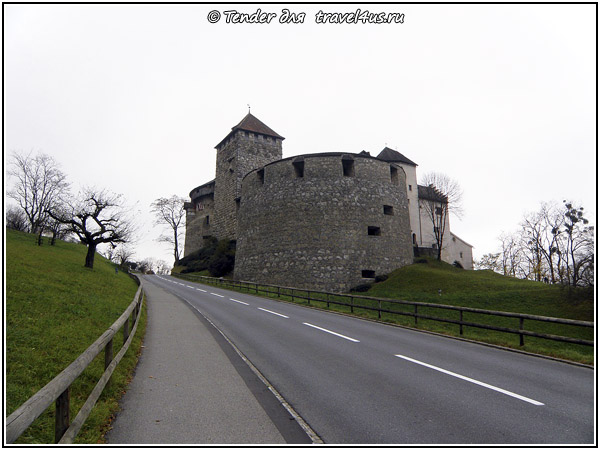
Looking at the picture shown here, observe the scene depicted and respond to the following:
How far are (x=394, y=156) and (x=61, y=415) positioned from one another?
41361 millimetres

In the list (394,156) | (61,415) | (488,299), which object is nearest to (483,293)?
(488,299)

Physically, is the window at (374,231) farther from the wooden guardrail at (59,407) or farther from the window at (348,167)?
the wooden guardrail at (59,407)

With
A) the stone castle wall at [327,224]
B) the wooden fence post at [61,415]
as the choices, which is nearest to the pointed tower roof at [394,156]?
the stone castle wall at [327,224]

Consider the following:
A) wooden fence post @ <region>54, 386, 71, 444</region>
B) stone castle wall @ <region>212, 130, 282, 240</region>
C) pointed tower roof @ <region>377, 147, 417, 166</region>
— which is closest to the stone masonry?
pointed tower roof @ <region>377, 147, 417, 166</region>

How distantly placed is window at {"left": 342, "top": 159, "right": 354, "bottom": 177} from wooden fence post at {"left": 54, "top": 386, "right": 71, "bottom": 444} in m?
29.0

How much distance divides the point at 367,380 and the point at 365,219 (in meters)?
24.5

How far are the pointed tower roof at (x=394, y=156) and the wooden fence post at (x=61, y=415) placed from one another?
40.2m

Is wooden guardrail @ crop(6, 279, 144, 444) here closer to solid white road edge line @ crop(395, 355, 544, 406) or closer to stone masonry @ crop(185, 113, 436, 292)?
solid white road edge line @ crop(395, 355, 544, 406)

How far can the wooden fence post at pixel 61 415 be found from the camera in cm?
297

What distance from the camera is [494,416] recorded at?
423 cm

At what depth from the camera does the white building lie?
40281 mm

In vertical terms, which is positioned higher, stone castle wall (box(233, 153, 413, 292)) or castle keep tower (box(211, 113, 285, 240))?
castle keep tower (box(211, 113, 285, 240))

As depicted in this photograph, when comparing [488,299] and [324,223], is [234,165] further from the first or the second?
[488,299]

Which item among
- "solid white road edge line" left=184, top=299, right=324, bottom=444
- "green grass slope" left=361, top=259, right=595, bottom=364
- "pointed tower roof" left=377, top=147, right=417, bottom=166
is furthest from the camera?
"pointed tower roof" left=377, top=147, right=417, bottom=166
